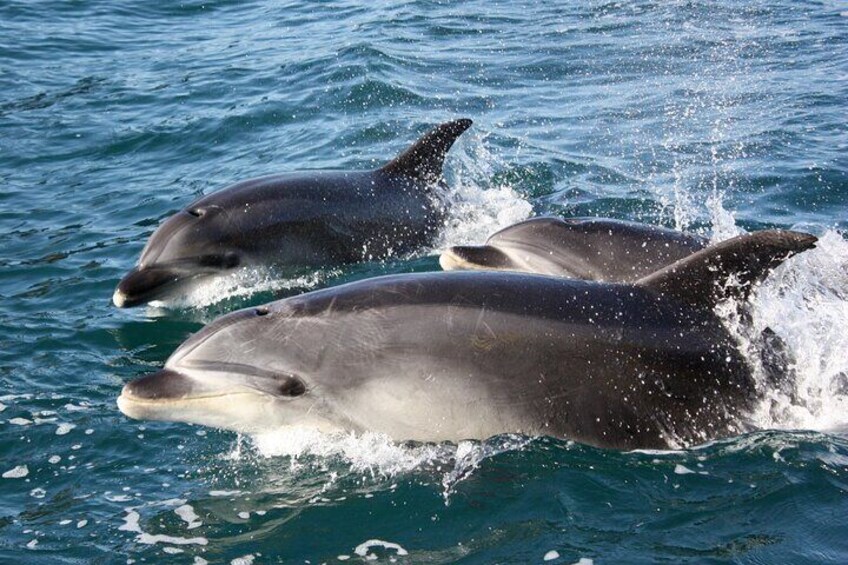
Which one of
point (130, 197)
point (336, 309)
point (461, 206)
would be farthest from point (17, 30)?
point (336, 309)

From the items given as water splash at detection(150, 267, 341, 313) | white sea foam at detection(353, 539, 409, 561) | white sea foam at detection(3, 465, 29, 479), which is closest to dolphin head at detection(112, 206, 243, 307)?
water splash at detection(150, 267, 341, 313)

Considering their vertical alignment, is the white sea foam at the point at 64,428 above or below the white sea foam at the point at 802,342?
below

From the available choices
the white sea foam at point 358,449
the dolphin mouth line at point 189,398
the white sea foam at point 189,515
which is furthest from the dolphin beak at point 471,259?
the white sea foam at point 189,515

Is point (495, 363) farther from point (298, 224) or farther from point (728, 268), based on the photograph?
point (298, 224)

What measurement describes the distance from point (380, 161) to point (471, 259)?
5676 mm

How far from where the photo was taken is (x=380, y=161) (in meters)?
16.5

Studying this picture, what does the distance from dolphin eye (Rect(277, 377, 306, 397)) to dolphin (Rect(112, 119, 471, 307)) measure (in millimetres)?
4398

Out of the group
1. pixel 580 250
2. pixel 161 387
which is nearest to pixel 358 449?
pixel 161 387

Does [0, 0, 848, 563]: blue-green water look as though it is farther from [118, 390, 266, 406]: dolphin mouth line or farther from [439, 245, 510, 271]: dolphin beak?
[439, 245, 510, 271]: dolphin beak

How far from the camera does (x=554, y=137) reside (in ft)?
57.3

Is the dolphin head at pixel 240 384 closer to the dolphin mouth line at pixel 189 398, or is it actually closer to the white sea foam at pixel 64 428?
the dolphin mouth line at pixel 189 398

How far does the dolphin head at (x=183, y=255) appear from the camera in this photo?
12.0 m

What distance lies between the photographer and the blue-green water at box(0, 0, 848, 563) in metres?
7.58

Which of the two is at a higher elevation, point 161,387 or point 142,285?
point 161,387
